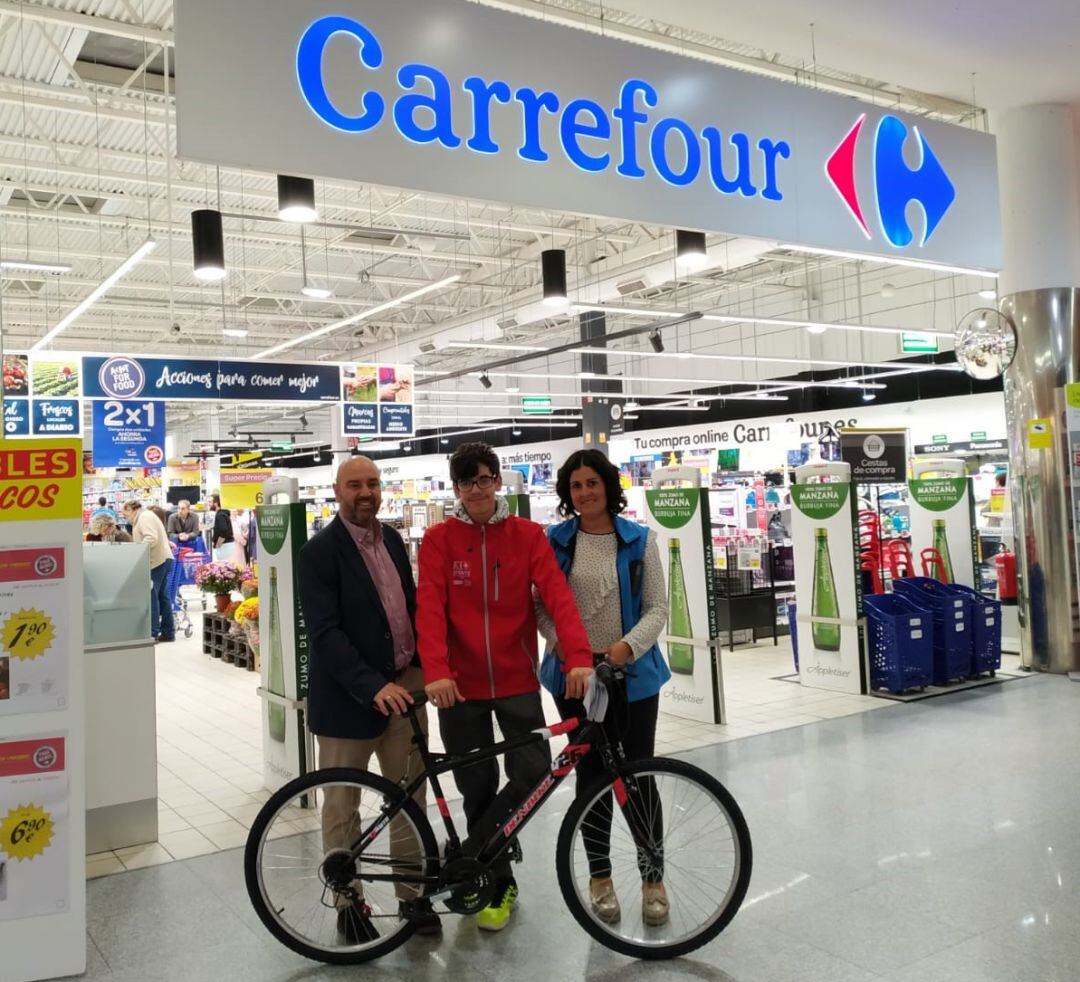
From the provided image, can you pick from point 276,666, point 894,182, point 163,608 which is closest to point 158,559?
point 163,608

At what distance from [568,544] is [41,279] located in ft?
58.8

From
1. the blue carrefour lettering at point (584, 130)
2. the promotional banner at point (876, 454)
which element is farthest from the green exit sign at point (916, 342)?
the blue carrefour lettering at point (584, 130)

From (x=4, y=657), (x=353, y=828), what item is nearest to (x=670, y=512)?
(x=353, y=828)

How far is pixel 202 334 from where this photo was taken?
22625 millimetres

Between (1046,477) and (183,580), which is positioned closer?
(1046,477)

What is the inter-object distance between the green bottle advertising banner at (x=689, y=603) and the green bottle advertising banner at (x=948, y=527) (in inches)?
99.2

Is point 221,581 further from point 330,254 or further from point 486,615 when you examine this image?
point 330,254

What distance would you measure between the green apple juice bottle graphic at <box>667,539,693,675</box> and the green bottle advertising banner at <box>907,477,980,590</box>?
2.53 metres

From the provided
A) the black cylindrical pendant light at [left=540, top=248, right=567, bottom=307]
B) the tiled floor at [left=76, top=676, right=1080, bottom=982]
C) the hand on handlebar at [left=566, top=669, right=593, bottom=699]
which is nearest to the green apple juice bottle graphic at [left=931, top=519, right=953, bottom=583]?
the tiled floor at [left=76, top=676, right=1080, bottom=982]

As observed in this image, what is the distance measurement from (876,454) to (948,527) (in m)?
1.44

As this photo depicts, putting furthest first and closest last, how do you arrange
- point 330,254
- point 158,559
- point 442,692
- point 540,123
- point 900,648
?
point 330,254
point 158,559
point 900,648
point 540,123
point 442,692

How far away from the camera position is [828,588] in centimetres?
735

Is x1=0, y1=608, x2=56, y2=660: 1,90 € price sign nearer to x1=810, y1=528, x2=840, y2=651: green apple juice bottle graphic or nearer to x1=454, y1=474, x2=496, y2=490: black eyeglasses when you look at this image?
x1=454, y1=474, x2=496, y2=490: black eyeglasses

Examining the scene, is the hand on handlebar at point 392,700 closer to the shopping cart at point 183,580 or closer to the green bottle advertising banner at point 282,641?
the green bottle advertising banner at point 282,641
